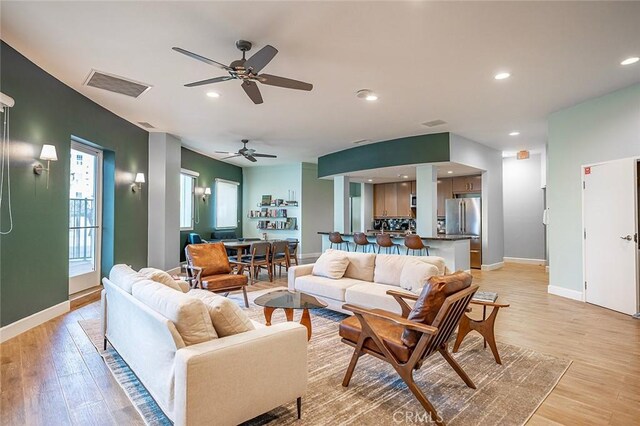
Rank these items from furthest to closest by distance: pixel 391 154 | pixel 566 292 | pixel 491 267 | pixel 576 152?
pixel 491 267, pixel 391 154, pixel 566 292, pixel 576 152

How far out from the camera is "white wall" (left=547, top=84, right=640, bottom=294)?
4395mm

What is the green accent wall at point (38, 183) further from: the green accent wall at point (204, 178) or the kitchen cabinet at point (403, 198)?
the kitchen cabinet at point (403, 198)

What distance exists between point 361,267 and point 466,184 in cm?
578

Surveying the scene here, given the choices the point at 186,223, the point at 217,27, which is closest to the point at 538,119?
the point at 217,27

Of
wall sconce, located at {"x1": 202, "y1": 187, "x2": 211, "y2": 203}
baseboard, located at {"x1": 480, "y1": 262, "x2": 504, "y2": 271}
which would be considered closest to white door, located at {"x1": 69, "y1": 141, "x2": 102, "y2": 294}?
wall sconce, located at {"x1": 202, "y1": 187, "x2": 211, "y2": 203}

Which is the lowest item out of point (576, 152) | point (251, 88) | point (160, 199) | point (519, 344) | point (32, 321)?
point (519, 344)

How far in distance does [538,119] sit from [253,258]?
573cm

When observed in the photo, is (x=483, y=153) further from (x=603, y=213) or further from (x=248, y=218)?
(x=248, y=218)

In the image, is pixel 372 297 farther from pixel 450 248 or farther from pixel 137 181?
pixel 137 181

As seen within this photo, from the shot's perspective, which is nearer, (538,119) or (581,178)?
(581,178)

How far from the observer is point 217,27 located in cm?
291

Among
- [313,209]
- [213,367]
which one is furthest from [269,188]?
[213,367]

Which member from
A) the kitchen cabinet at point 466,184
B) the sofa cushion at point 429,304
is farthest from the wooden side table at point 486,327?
the kitchen cabinet at point 466,184

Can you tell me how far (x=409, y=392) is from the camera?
7.77 ft
